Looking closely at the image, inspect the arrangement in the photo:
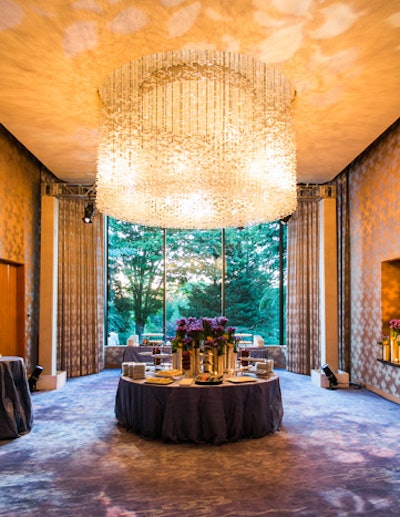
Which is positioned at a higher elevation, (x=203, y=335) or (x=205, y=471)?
(x=203, y=335)

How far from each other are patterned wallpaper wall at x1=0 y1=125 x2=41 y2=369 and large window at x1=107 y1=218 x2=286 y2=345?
11.2ft

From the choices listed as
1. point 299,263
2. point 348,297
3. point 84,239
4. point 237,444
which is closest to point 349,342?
point 348,297

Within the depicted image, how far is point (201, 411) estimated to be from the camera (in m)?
4.86

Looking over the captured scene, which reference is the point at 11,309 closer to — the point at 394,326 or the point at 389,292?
the point at 394,326

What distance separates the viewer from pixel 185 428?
486 centimetres

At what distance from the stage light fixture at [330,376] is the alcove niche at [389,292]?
1302mm

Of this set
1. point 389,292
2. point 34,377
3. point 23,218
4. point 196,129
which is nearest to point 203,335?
point 196,129

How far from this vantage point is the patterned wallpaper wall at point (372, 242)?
6.95 metres

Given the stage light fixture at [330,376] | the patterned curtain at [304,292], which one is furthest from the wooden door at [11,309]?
the patterned curtain at [304,292]

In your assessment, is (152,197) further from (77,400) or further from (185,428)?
(77,400)

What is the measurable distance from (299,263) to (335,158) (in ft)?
9.24

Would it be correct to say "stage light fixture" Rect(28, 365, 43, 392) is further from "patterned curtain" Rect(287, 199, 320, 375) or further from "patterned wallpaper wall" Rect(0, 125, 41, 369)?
"patterned curtain" Rect(287, 199, 320, 375)

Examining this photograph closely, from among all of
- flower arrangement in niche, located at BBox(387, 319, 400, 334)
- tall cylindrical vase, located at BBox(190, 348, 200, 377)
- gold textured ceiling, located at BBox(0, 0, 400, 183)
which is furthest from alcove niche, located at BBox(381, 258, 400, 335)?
tall cylindrical vase, located at BBox(190, 348, 200, 377)

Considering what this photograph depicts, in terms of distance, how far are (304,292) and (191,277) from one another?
3.62 meters
